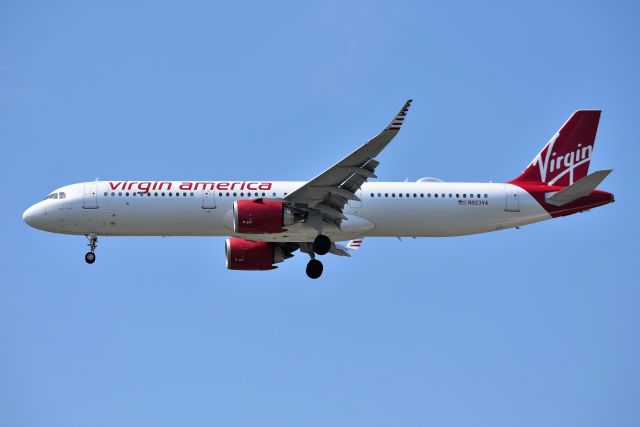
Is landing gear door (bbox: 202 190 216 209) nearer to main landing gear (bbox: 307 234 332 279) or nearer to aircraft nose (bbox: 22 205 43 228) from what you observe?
main landing gear (bbox: 307 234 332 279)

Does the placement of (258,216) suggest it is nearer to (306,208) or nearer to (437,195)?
(306,208)

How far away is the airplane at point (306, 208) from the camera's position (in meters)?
50.3

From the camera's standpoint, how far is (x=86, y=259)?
52.8 meters

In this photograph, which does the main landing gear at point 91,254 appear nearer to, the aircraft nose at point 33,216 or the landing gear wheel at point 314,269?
the aircraft nose at point 33,216

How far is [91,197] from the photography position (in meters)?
51.9

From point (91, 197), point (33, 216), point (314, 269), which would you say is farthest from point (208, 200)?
point (33, 216)

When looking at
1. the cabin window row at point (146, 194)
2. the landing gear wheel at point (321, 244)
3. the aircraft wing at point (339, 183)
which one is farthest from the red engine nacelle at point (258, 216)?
the cabin window row at point (146, 194)

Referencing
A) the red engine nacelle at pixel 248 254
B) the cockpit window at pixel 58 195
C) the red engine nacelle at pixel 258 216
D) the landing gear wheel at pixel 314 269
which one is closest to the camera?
the red engine nacelle at pixel 258 216

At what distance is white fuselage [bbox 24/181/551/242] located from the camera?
5141 centimetres

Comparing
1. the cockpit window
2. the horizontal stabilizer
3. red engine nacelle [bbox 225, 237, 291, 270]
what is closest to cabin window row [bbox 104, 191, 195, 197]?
the cockpit window

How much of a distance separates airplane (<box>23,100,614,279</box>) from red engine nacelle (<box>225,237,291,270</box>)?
0.16ft

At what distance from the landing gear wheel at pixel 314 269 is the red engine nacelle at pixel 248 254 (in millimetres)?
2379

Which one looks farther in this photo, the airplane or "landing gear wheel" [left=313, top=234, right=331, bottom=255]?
"landing gear wheel" [left=313, top=234, right=331, bottom=255]

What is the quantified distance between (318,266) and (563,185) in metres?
12.5
